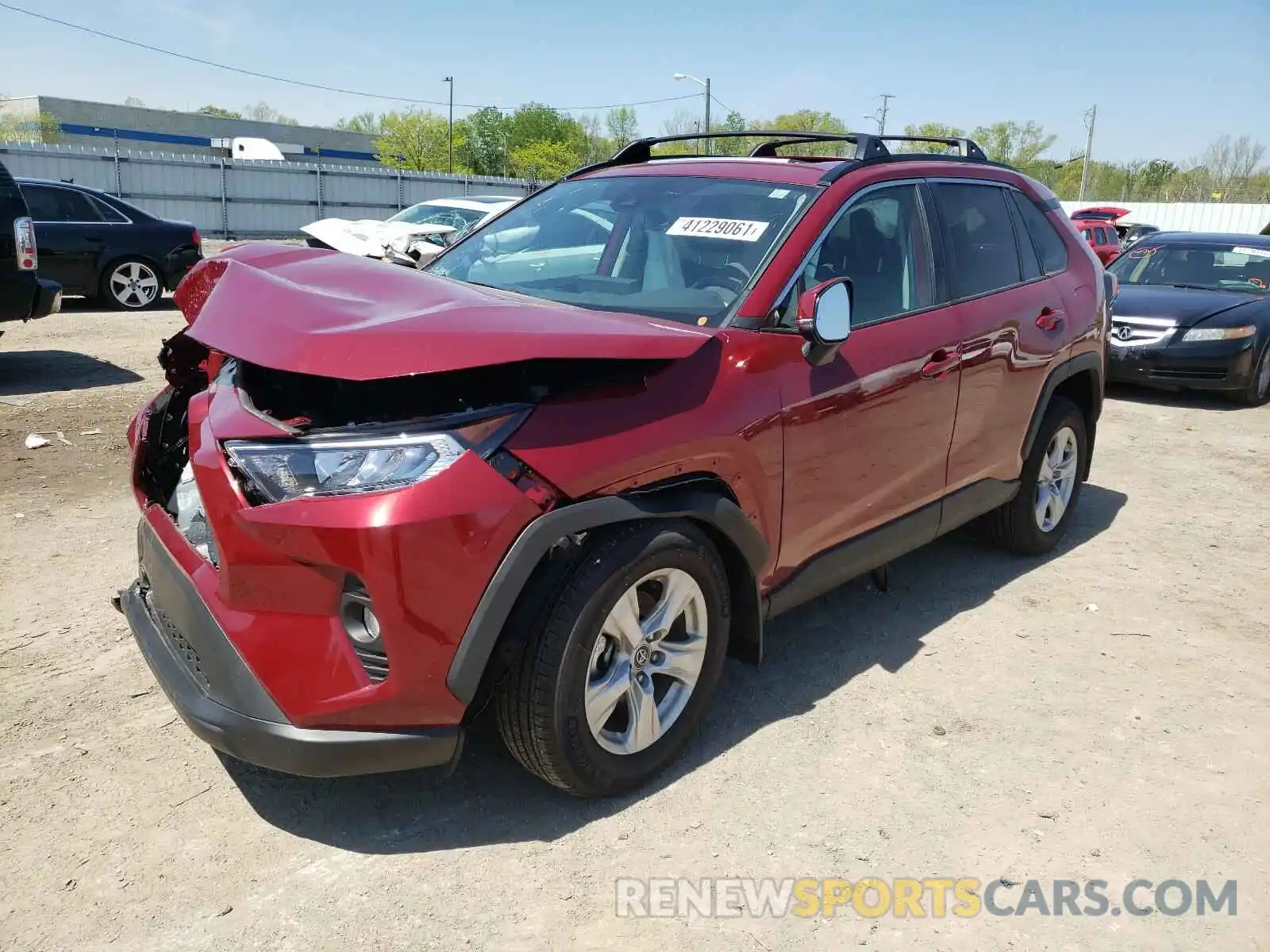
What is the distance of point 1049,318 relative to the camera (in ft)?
14.8

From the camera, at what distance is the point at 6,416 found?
6.75 metres

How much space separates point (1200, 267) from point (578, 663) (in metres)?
10.1

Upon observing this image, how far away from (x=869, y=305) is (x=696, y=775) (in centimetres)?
175

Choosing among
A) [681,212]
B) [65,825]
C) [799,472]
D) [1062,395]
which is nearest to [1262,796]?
[799,472]

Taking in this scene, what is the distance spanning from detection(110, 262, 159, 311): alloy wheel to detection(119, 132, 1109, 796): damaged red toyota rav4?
9450mm

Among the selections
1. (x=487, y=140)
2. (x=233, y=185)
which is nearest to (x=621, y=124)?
(x=487, y=140)

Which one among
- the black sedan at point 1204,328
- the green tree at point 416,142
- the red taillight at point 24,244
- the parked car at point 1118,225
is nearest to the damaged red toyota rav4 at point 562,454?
the red taillight at point 24,244

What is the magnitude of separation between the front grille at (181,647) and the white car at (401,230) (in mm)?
8109

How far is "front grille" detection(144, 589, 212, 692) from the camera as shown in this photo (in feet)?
8.21

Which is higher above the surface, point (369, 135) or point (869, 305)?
point (369, 135)

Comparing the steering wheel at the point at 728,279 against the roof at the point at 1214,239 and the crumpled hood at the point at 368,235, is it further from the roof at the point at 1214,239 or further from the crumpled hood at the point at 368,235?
the roof at the point at 1214,239

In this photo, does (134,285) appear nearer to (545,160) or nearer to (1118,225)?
(1118,225)

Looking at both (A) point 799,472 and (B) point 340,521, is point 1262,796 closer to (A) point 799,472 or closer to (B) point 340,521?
(A) point 799,472

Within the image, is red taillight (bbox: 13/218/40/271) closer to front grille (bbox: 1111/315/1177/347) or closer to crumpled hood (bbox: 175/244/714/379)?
crumpled hood (bbox: 175/244/714/379)
